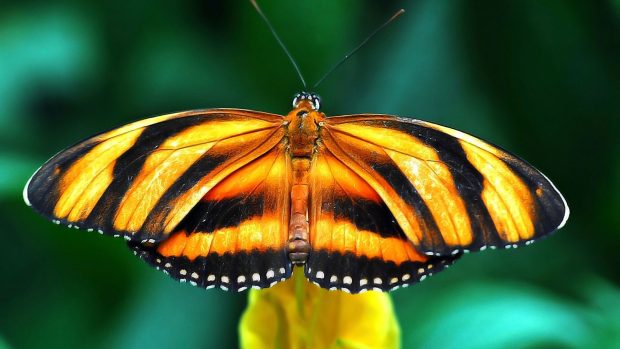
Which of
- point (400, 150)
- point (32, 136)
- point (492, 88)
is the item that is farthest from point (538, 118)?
point (32, 136)

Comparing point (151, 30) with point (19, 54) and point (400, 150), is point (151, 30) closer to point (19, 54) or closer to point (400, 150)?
point (19, 54)

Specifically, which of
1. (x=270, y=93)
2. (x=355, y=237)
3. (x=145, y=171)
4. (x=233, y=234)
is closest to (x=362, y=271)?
(x=355, y=237)

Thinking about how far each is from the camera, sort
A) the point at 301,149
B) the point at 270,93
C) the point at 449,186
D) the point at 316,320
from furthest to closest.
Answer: the point at 270,93
the point at 301,149
the point at 449,186
the point at 316,320

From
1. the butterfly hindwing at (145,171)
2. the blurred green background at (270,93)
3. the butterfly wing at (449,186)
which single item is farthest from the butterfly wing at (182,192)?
the blurred green background at (270,93)

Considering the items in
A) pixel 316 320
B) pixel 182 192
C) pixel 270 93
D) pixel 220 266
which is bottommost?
pixel 316 320

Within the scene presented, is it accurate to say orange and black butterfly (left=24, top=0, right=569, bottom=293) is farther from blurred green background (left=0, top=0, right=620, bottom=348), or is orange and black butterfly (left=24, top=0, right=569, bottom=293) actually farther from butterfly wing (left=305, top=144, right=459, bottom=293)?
blurred green background (left=0, top=0, right=620, bottom=348)

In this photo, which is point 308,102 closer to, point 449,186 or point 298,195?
point 298,195

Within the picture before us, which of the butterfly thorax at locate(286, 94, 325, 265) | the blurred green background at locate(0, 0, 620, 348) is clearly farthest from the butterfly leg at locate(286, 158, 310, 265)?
the blurred green background at locate(0, 0, 620, 348)
